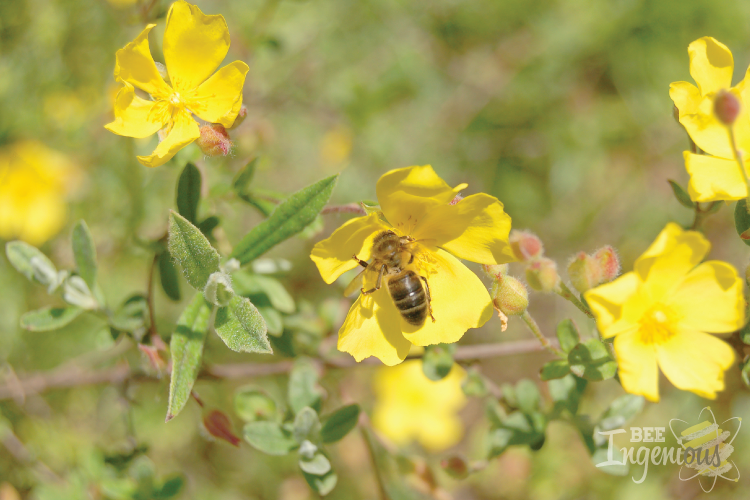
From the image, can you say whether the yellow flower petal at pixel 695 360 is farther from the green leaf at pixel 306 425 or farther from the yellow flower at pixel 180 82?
the yellow flower at pixel 180 82

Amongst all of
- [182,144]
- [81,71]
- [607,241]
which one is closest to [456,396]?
[607,241]

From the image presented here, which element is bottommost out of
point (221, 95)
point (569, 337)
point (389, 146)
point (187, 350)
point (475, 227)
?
point (389, 146)

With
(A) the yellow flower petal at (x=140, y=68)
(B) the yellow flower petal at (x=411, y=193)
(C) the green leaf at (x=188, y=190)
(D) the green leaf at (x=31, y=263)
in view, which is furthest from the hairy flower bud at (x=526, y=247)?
(D) the green leaf at (x=31, y=263)

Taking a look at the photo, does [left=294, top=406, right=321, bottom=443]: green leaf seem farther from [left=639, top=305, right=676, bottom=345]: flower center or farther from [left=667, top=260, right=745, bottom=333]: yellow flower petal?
[left=667, top=260, right=745, bottom=333]: yellow flower petal

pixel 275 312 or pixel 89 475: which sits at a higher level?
pixel 275 312

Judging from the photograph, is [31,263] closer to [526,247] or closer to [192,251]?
[192,251]

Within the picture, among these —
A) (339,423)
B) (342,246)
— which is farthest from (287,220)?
(339,423)

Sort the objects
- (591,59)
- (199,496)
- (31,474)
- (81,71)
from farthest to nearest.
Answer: (591,59)
(81,71)
(199,496)
(31,474)

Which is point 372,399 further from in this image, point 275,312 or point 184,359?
point 184,359
